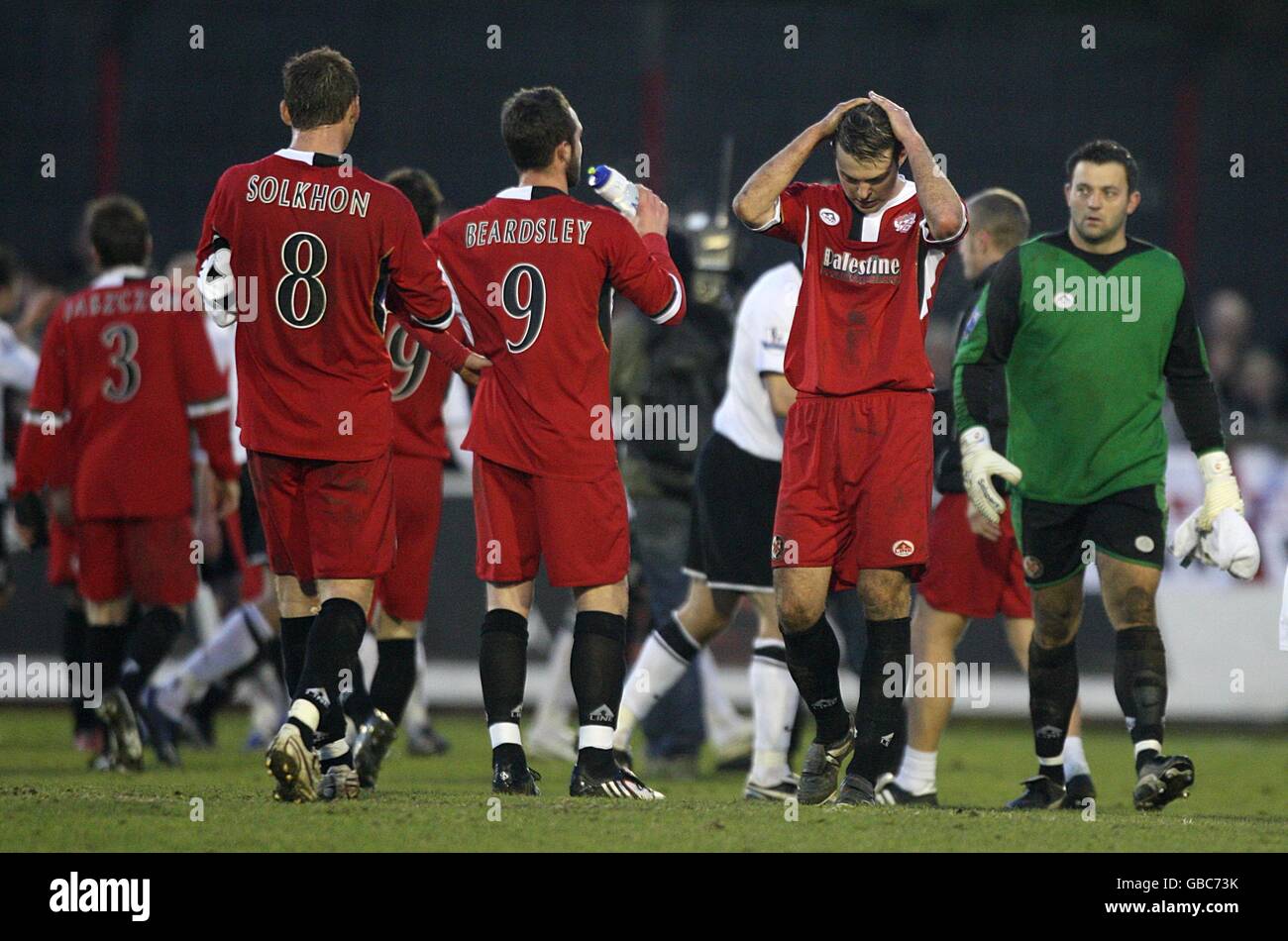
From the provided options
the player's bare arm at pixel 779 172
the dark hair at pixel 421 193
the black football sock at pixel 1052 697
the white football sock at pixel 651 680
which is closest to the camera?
the player's bare arm at pixel 779 172

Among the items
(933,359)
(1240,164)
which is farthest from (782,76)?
(933,359)

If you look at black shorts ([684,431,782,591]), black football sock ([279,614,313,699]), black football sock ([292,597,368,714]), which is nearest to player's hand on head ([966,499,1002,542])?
black shorts ([684,431,782,591])

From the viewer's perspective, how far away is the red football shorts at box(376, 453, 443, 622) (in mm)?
7383

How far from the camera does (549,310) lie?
6301 mm

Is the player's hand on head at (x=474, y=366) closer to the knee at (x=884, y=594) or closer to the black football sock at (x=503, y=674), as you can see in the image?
the black football sock at (x=503, y=674)

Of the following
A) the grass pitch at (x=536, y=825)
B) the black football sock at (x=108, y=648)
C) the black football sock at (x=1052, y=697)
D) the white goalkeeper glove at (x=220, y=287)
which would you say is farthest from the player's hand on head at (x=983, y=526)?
the black football sock at (x=108, y=648)

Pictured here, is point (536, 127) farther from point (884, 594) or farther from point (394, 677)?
point (394, 677)

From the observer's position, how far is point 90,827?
552 cm

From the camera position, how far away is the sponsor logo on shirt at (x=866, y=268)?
6.35 m

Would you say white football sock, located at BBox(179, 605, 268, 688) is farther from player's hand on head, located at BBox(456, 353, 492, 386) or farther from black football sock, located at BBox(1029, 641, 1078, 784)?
black football sock, located at BBox(1029, 641, 1078, 784)

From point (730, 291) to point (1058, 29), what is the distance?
944 cm

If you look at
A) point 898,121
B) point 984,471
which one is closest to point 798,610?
point 984,471

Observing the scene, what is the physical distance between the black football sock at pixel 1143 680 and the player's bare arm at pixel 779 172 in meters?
1.85
